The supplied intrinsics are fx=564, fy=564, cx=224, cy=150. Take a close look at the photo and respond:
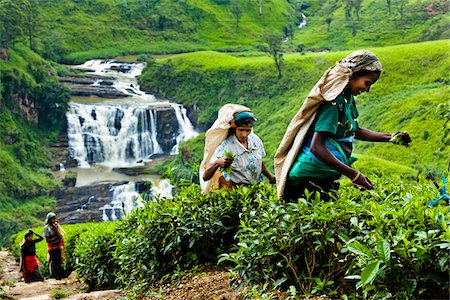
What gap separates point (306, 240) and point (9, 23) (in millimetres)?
42179

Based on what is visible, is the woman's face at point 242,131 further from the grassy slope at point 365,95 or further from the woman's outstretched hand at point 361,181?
the grassy slope at point 365,95

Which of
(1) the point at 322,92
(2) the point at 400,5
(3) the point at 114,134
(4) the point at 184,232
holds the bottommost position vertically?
(3) the point at 114,134

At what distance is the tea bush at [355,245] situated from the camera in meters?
2.17

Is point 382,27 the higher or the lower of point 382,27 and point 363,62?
the lower

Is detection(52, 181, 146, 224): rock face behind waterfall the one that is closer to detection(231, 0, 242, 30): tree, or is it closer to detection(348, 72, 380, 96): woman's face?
detection(348, 72, 380, 96): woman's face

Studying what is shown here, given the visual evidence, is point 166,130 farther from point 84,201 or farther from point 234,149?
point 234,149

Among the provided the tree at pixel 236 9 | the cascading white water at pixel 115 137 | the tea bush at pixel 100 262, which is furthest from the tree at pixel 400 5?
the tea bush at pixel 100 262

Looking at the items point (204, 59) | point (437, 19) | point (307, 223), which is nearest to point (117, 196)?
point (204, 59)

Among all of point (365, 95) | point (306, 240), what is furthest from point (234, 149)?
point (365, 95)

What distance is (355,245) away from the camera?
2.30 m

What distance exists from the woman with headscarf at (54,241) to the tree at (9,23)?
3513cm

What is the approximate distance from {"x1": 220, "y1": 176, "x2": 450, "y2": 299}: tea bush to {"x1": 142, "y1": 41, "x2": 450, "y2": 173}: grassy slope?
14297 millimetres

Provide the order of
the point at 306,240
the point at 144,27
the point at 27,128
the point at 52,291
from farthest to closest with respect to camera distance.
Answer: the point at 144,27 < the point at 27,128 < the point at 52,291 < the point at 306,240

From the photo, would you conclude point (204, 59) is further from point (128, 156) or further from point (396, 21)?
point (396, 21)
